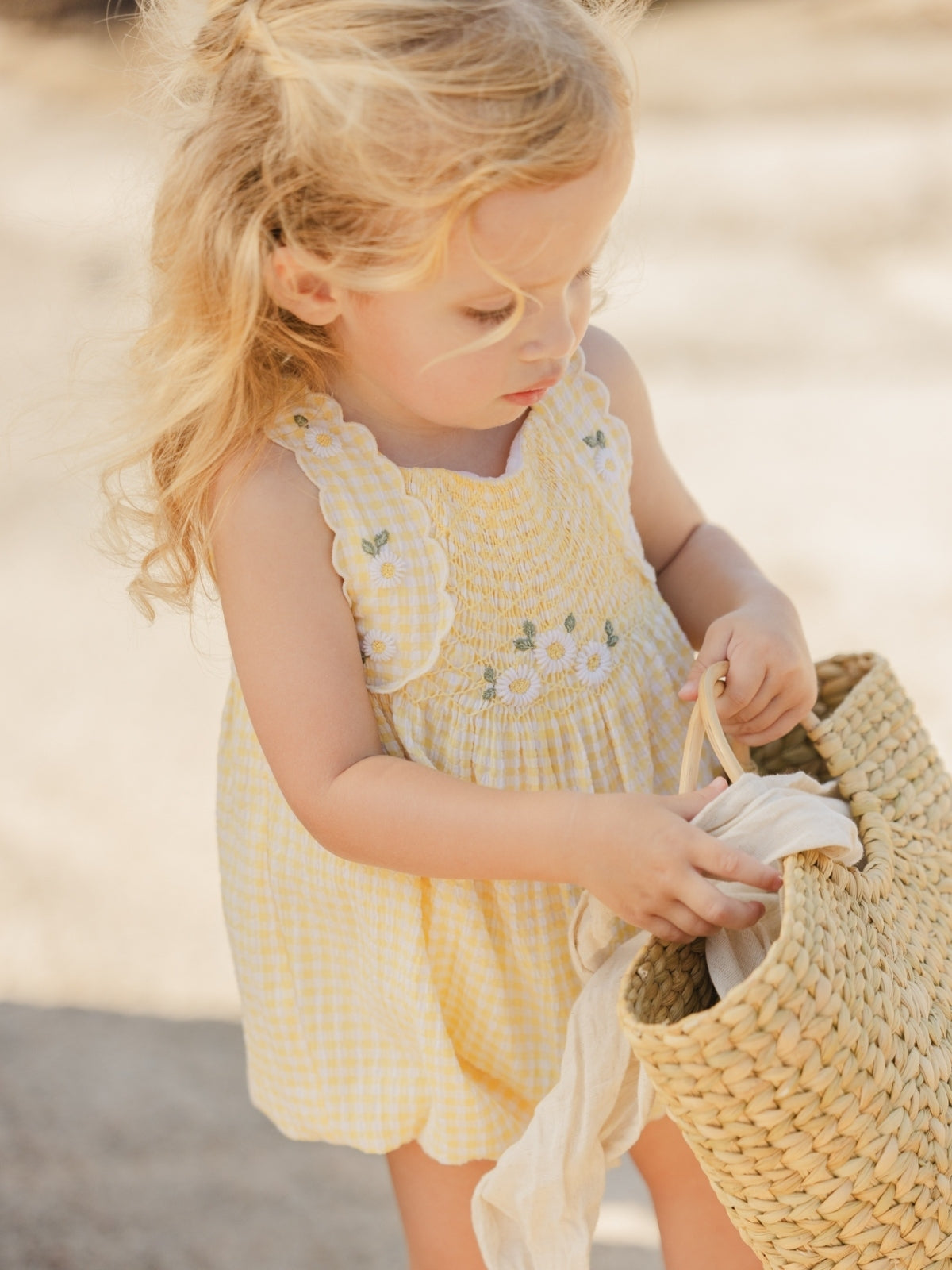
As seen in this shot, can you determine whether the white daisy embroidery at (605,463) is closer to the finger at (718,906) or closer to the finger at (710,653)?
the finger at (710,653)

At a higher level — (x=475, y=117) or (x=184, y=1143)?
(x=475, y=117)

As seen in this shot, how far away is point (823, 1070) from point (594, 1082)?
24cm

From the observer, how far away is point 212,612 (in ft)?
11.1

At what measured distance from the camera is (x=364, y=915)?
51.2 inches

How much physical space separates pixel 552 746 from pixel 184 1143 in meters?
1.08

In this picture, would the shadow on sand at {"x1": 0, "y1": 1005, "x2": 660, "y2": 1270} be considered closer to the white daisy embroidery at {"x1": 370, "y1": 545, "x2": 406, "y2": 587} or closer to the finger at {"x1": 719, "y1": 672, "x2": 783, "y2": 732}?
the finger at {"x1": 719, "y1": 672, "x2": 783, "y2": 732}

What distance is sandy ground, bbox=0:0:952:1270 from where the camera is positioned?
1.95 metres

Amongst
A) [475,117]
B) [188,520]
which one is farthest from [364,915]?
[475,117]

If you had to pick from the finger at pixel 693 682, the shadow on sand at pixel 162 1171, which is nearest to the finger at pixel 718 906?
the finger at pixel 693 682

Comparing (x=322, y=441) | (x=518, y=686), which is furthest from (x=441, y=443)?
(x=518, y=686)

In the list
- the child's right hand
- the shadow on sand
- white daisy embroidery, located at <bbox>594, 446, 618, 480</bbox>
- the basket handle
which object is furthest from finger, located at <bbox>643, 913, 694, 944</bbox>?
the shadow on sand

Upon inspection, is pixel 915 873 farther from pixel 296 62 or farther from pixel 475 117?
pixel 296 62

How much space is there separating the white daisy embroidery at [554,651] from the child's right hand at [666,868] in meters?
0.22

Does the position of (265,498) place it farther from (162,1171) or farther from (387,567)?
(162,1171)
